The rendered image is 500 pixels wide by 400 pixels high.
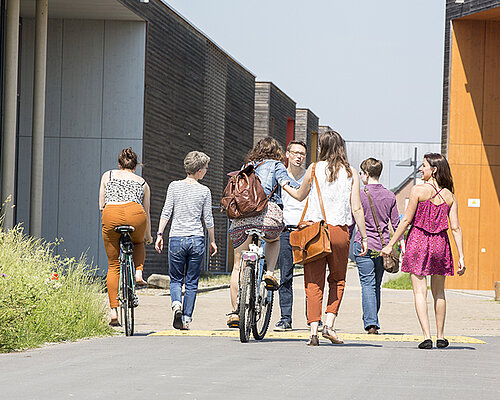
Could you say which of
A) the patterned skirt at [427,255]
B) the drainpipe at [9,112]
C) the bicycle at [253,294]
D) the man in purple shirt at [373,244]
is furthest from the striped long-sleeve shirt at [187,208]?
the drainpipe at [9,112]

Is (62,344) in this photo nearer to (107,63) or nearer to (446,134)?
(107,63)

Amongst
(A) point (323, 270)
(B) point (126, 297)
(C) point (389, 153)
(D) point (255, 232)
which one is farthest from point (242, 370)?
(C) point (389, 153)

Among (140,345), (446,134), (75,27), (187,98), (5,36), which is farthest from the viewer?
(187,98)

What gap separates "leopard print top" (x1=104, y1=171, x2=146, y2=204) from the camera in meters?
9.09

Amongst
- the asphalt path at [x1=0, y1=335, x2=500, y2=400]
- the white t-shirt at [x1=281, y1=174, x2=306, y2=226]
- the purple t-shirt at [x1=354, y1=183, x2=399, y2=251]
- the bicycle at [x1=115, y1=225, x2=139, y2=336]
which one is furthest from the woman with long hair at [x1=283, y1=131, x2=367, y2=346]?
the bicycle at [x1=115, y1=225, x2=139, y2=336]

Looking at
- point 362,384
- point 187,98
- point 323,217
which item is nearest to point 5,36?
point 187,98

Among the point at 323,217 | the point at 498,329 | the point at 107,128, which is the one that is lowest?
the point at 498,329

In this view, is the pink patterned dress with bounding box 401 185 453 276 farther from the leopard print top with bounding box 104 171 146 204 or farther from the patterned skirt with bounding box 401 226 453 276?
the leopard print top with bounding box 104 171 146 204

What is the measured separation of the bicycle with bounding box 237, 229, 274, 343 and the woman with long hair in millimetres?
437

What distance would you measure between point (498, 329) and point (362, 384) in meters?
6.24

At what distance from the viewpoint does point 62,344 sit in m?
8.20

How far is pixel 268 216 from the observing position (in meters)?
8.52

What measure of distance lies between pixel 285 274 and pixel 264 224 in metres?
1.72

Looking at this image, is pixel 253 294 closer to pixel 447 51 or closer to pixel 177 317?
→ pixel 177 317
